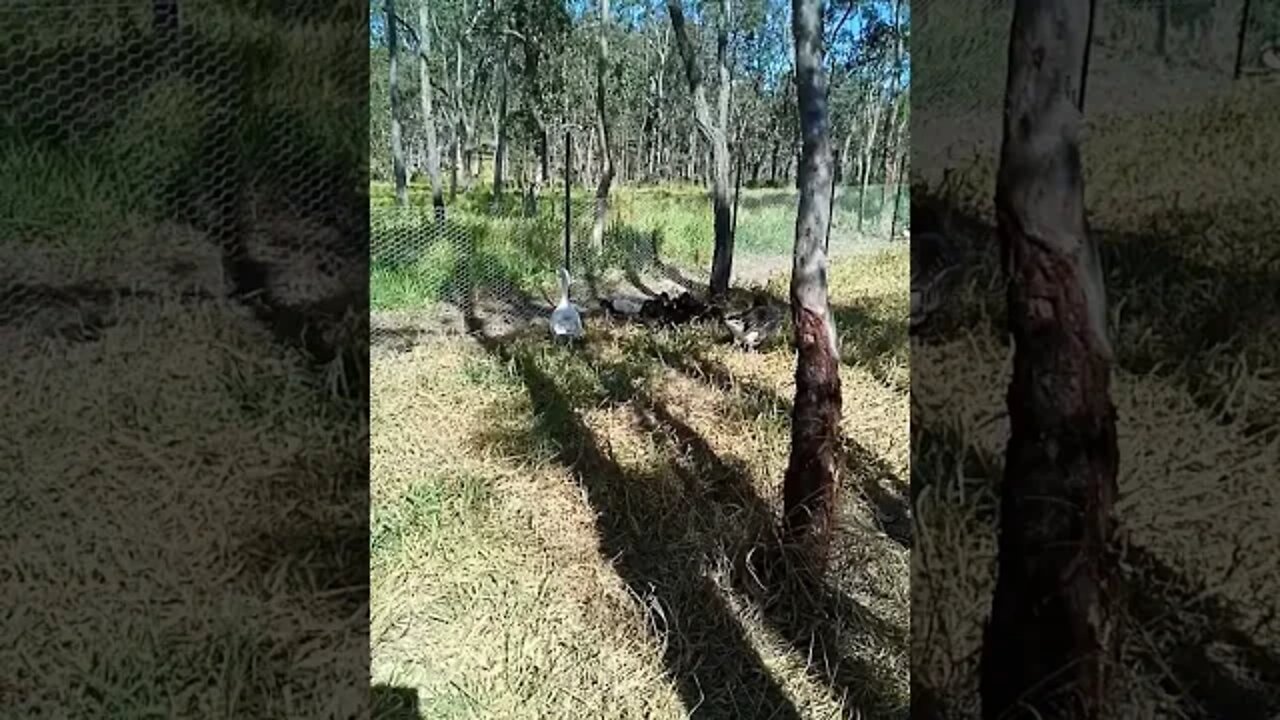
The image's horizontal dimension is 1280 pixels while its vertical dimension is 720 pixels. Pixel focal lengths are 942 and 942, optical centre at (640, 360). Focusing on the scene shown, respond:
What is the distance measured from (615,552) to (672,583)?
0.81ft

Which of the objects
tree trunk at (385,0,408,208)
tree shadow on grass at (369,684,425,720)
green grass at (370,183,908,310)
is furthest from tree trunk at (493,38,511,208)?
tree shadow on grass at (369,684,425,720)

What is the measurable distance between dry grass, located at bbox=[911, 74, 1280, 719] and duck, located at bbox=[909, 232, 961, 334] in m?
0.02

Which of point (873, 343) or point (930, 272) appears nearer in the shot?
point (930, 272)

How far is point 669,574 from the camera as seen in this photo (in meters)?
2.17

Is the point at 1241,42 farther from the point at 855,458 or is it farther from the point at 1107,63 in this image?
the point at 855,458

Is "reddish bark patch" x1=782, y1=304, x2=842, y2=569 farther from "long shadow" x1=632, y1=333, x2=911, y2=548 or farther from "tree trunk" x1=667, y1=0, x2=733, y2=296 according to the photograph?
"tree trunk" x1=667, y1=0, x2=733, y2=296

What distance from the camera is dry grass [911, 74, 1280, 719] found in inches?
42.1

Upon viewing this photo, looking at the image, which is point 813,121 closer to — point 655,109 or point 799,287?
point 799,287

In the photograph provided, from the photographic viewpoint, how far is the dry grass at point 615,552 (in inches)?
69.7

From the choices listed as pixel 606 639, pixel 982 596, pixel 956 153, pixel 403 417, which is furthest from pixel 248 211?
pixel 403 417

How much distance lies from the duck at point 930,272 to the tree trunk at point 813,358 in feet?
3.00

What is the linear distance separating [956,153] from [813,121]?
101 centimetres

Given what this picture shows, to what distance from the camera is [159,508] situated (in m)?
1.65

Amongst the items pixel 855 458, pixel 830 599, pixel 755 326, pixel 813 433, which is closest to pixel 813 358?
pixel 813 433
